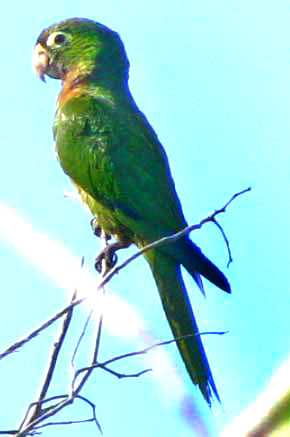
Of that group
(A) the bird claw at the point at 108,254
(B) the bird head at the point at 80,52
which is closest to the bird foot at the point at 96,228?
(A) the bird claw at the point at 108,254

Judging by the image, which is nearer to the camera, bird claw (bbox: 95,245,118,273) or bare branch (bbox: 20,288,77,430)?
bare branch (bbox: 20,288,77,430)

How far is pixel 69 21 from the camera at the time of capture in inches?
186

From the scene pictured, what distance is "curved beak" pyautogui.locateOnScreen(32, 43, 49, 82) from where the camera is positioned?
4.78 metres

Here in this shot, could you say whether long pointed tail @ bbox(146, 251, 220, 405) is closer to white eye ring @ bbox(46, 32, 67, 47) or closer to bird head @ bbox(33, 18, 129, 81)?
bird head @ bbox(33, 18, 129, 81)

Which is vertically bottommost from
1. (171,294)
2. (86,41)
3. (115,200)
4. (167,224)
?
(171,294)

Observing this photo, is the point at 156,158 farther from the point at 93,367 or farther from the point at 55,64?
the point at 93,367

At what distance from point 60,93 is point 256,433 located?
13.6 feet

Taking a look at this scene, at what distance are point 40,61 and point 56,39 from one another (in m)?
0.16

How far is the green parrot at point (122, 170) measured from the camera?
333cm

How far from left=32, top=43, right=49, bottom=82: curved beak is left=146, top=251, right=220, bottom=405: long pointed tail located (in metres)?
1.74

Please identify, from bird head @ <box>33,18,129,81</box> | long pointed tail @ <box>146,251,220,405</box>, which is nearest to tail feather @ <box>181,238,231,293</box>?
long pointed tail @ <box>146,251,220,405</box>

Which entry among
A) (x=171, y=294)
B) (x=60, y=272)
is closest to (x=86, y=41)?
(x=171, y=294)

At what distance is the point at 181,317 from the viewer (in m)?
3.21

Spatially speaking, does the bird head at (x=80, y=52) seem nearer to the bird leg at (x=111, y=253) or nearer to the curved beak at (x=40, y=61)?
the curved beak at (x=40, y=61)
